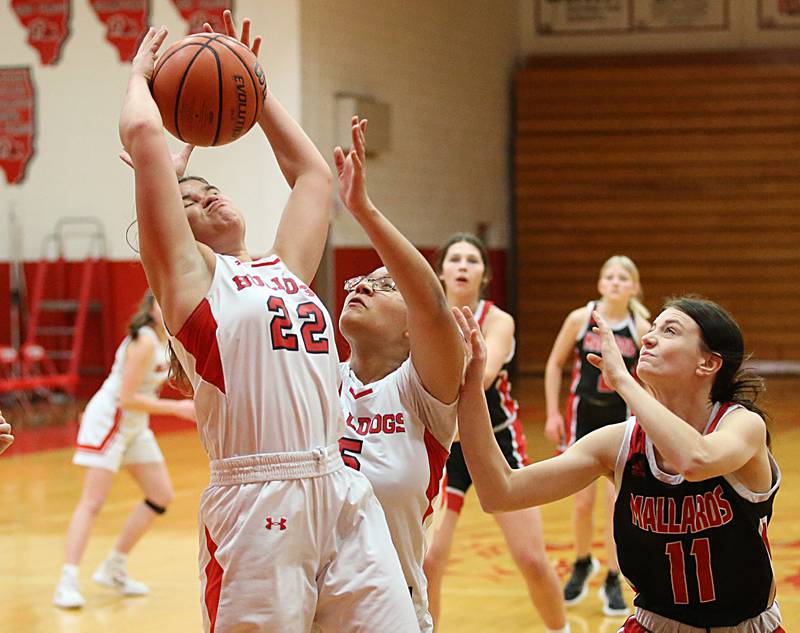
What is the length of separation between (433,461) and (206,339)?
0.73 metres

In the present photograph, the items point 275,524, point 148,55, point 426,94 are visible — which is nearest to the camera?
point 275,524

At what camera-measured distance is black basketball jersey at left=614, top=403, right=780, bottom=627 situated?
3.10 metres

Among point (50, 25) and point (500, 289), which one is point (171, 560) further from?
point (500, 289)

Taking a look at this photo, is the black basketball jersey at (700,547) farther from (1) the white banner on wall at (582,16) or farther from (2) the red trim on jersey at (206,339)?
(1) the white banner on wall at (582,16)

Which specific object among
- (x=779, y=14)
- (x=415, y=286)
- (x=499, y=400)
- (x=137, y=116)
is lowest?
(x=499, y=400)

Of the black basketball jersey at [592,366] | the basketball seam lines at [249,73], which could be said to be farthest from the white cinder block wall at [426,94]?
the basketball seam lines at [249,73]

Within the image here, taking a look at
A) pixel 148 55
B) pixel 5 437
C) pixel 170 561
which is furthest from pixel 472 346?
pixel 170 561

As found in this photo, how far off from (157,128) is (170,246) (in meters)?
0.27

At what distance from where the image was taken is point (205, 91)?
307cm

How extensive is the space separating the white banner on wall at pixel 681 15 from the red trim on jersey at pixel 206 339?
1699 cm

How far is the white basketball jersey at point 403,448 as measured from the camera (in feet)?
10.3

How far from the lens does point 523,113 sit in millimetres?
19094

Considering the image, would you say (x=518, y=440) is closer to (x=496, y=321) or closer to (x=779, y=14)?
(x=496, y=321)

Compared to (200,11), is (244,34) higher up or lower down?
lower down
